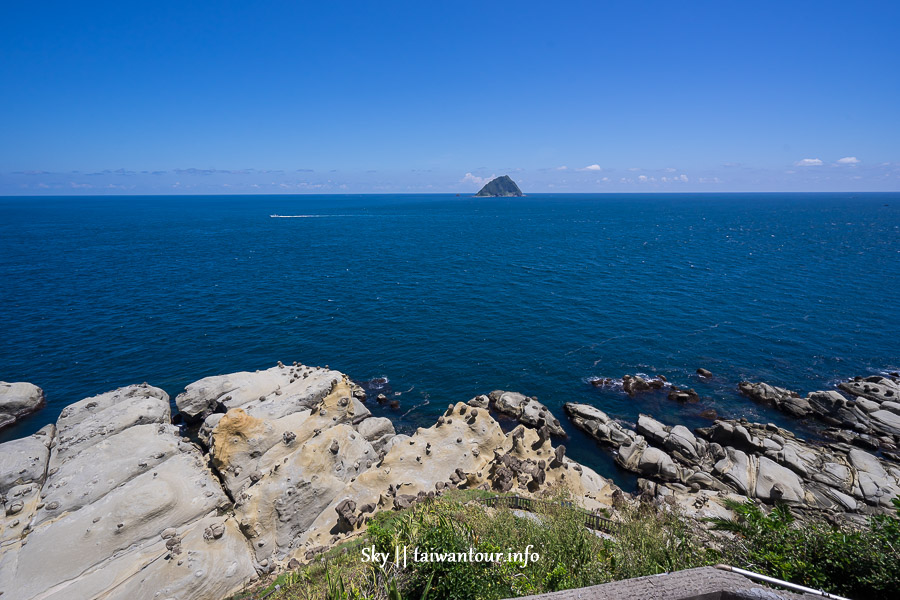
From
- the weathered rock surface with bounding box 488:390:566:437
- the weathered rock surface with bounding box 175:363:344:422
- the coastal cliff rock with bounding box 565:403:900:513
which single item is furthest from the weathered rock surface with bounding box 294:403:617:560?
the weathered rock surface with bounding box 175:363:344:422

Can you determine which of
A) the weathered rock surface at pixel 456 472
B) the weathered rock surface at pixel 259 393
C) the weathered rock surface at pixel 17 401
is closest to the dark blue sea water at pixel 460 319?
the weathered rock surface at pixel 17 401

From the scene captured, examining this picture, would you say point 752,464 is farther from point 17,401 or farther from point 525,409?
point 17,401

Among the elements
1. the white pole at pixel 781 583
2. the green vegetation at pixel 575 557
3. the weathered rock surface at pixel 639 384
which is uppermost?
the white pole at pixel 781 583

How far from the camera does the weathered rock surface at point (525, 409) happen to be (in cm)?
3662

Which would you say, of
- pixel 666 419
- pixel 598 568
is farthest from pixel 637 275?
pixel 598 568

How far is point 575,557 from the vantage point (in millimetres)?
13812

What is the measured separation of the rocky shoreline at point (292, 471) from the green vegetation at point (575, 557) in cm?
753

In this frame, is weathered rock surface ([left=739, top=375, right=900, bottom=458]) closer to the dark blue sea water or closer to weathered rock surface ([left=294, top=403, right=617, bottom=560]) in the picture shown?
the dark blue sea water

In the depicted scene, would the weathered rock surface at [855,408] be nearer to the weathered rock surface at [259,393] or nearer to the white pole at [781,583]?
the white pole at [781,583]

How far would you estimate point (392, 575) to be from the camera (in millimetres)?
12391

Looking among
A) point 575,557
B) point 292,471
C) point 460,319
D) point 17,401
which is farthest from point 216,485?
point 460,319

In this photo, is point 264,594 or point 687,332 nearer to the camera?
point 264,594

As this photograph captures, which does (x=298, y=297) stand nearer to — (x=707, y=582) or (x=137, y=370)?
(x=137, y=370)

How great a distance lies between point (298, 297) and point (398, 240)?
236 ft
